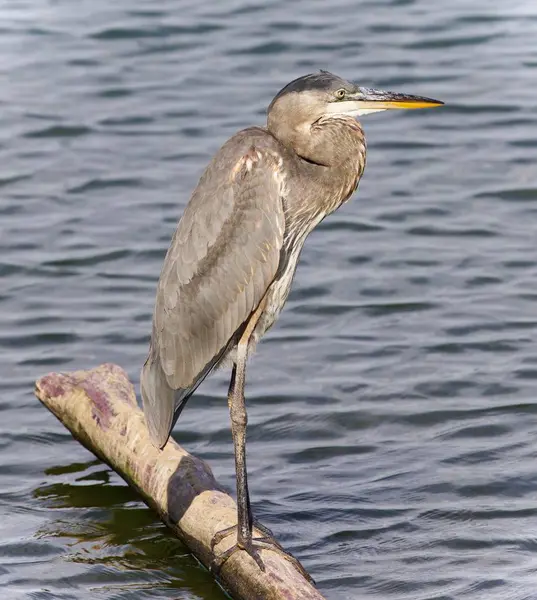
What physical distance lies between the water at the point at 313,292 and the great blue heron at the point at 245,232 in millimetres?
954

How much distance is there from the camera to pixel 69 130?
13125 mm

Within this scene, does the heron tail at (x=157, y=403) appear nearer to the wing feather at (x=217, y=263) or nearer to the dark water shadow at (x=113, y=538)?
the wing feather at (x=217, y=263)

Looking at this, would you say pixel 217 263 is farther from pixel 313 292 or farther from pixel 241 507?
pixel 313 292

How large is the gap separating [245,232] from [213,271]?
10.3 inches

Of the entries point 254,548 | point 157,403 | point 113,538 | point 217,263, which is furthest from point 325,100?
point 113,538

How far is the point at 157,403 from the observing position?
21.2ft

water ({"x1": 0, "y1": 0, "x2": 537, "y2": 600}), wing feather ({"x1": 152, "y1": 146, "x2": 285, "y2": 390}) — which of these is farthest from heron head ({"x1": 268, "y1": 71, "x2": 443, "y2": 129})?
water ({"x1": 0, "y1": 0, "x2": 537, "y2": 600})

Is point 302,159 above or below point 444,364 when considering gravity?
above

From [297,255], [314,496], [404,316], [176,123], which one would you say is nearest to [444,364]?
[404,316]

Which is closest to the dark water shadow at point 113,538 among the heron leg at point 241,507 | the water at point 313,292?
the water at point 313,292

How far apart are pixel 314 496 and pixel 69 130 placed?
664 centimetres

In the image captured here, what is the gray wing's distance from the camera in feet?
20.9

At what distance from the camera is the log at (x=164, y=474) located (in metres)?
5.88

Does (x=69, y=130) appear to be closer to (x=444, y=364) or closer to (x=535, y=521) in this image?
(x=444, y=364)
